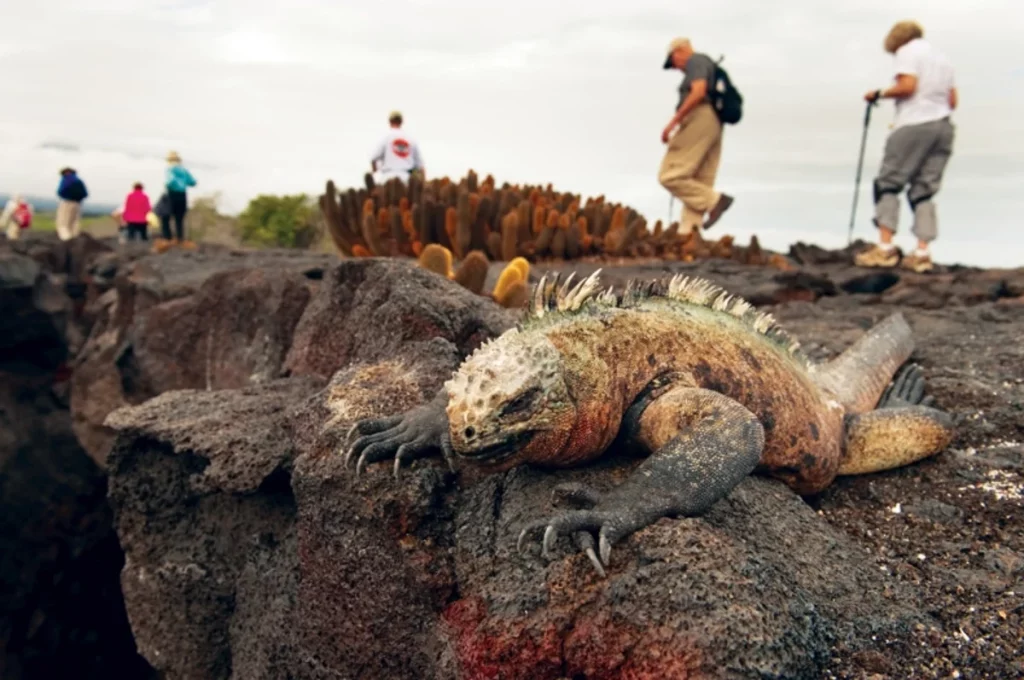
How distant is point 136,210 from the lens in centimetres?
1428

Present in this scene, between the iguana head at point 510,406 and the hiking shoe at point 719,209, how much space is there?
8.79 meters

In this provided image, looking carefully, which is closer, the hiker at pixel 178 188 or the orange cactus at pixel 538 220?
the orange cactus at pixel 538 220

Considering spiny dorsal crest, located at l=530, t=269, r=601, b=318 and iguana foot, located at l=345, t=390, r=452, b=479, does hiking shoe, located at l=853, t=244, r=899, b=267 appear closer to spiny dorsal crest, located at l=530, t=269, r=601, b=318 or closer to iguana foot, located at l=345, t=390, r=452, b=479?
spiny dorsal crest, located at l=530, t=269, r=601, b=318

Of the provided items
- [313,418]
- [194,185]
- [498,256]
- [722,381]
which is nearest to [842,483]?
[722,381]

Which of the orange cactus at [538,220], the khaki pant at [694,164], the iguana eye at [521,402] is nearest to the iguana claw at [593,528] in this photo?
the iguana eye at [521,402]

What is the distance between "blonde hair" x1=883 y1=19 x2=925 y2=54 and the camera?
7773 millimetres

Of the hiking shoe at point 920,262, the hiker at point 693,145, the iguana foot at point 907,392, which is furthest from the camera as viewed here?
the hiker at point 693,145

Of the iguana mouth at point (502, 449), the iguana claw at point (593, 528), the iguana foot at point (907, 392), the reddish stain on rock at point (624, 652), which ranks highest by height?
the iguana mouth at point (502, 449)

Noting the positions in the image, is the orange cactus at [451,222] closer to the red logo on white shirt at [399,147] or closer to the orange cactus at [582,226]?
the orange cactus at [582,226]

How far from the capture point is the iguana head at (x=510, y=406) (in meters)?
1.90

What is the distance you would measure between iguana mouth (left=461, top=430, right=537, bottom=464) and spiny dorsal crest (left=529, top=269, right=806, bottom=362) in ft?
1.30

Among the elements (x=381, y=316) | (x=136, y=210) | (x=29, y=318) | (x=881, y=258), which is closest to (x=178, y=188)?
(x=136, y=210)

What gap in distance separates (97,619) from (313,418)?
4.18 meters

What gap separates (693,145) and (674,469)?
830cm
